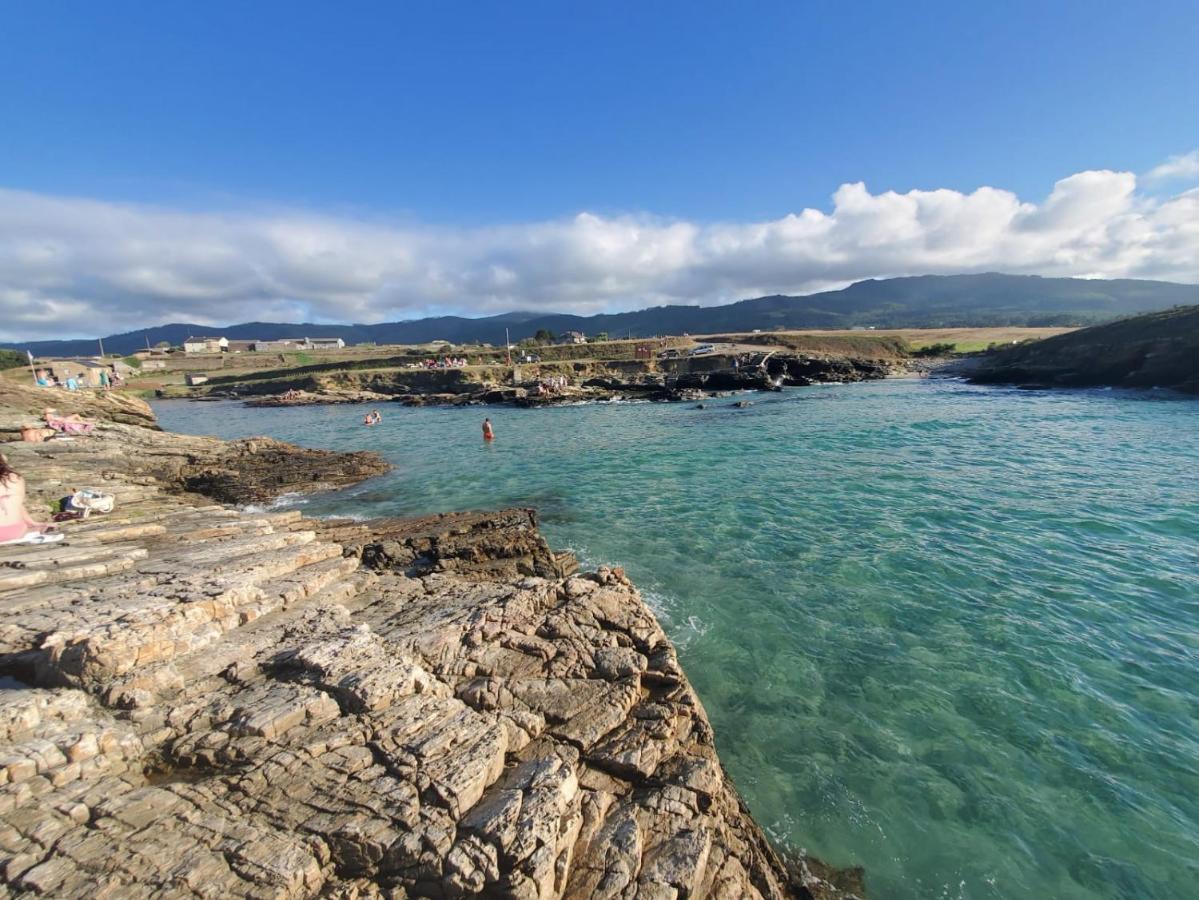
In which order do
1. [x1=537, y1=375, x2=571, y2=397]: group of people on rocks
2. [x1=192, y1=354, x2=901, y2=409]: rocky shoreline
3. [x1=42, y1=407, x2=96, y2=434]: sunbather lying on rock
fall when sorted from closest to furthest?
[x1=42, y1=407, x2=96, y2=434]: sunbather lying on rock < [x1=537, y1=375, x2=571, y2=397]: group of people on rocks < [x1=192, y1=354, x2=901, y2=409]: rocky shoreline

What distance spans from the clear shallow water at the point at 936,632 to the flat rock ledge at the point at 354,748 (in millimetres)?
1746

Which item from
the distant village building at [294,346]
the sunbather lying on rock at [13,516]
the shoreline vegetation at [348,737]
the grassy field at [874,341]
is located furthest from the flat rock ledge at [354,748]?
the distant village building at [294,346]

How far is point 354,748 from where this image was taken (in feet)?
15.8

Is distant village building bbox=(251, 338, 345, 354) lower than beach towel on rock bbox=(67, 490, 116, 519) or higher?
higher

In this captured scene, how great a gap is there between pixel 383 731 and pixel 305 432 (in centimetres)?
4477

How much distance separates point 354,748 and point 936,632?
9.70m

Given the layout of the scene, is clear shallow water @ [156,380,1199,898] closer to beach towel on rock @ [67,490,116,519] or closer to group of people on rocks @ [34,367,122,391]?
beach towel on rock @ [67,490,116,519]

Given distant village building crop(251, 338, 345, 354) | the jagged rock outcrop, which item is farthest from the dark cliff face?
distant village building crop(251, 338, 345, 354)

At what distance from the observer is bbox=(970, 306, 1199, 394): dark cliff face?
4262cm

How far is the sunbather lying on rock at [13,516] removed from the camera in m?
10.2

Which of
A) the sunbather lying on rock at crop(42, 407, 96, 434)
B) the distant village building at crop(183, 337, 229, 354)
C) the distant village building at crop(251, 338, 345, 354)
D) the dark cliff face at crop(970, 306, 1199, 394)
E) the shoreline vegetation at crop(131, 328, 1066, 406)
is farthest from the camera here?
the distant village building at crop(251, 338, 345, 354)

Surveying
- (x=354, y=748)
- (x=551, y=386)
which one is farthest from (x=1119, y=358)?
(x=354, y=748)

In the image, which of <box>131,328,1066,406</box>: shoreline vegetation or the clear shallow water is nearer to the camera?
the clear shallow water

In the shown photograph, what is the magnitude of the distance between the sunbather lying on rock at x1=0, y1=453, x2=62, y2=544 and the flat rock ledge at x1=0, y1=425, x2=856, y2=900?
3.07 metres
